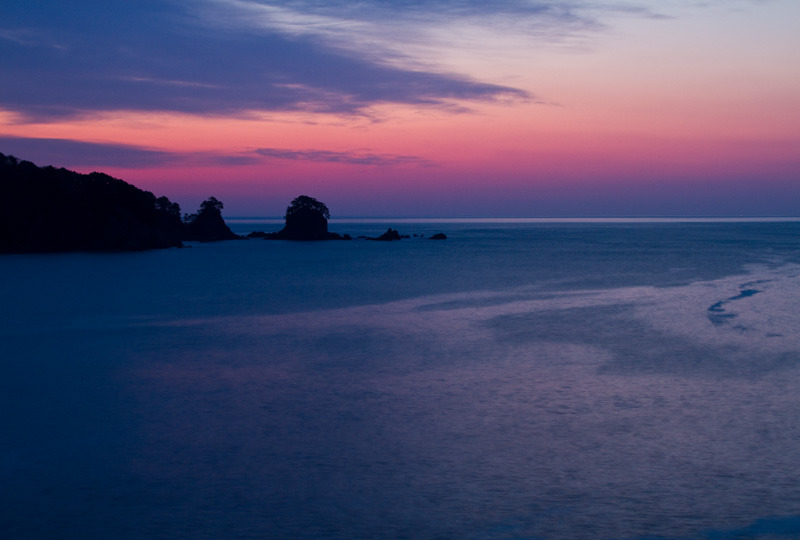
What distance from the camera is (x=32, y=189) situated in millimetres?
50312

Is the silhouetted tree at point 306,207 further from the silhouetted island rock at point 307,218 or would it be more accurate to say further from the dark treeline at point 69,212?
the dark treeline at point 69,212

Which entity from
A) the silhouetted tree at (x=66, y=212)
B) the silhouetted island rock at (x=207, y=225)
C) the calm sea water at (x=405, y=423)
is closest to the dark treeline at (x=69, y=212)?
the silhouetted tree at (x=66, y=212)

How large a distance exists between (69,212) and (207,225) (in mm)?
30900

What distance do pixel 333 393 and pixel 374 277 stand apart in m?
21.3

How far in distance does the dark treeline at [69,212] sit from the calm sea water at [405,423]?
3382 centimetres

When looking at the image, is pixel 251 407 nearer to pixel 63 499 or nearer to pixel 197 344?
pixel 63 499

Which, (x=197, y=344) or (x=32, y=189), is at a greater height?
(x=32, y=189)

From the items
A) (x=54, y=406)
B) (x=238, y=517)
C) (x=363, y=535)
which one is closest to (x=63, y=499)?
(x=238, y=517)

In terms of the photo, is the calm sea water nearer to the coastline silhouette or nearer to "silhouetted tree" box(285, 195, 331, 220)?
the coastline silhouette

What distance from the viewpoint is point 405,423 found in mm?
8305

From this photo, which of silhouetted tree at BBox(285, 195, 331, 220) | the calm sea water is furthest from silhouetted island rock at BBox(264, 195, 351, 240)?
the calm sea water

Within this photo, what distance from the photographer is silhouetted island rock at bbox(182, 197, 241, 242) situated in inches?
3155

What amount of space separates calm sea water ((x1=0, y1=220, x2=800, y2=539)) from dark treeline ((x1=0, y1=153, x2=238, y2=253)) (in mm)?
33818

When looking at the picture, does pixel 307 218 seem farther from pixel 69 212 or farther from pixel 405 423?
pixel 405 423
